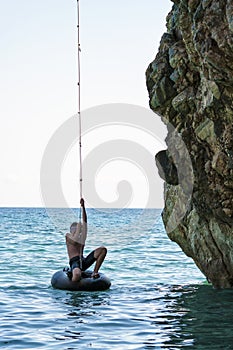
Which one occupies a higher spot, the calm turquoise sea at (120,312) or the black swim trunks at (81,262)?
the black swim trunks at (81,262)

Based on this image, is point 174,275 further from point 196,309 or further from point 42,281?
point 196,309

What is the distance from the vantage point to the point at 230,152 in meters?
15.0

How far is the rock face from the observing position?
43.9 feet

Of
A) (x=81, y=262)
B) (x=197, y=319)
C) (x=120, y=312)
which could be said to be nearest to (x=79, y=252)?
(x=81, y=262)

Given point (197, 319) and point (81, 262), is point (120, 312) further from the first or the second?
point (81, 262)

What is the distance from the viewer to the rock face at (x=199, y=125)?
1338cm

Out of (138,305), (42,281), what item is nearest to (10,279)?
(42,281)

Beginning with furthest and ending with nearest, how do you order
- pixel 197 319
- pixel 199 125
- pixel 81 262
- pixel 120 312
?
pixel 81 262
pixel 199 125
pixel 120 312
pixel 197 319

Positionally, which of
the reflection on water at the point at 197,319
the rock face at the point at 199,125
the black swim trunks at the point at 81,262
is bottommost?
the reflection on water at the point at 197,319

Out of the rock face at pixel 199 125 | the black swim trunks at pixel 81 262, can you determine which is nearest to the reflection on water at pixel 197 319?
the rock face at pixel 199 125

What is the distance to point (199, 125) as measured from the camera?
51.8ft

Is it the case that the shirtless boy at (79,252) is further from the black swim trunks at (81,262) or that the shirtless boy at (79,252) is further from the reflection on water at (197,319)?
the reflection on water at (197,319)

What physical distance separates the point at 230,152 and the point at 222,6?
3458 mm

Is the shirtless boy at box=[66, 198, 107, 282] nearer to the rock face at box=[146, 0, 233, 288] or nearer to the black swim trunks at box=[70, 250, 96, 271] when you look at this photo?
the black swim trunks at box=[70, 250, 96, 271]
